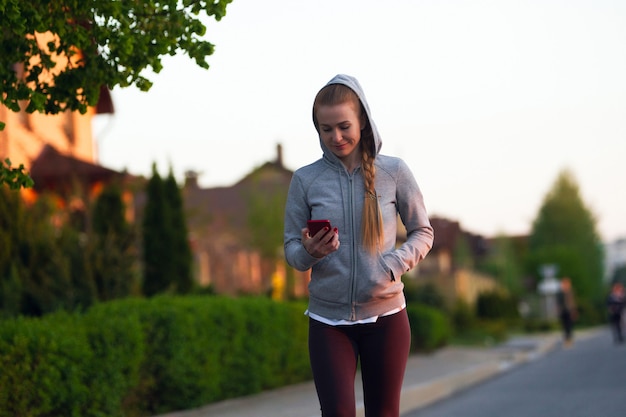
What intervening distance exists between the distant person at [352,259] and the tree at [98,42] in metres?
2.43

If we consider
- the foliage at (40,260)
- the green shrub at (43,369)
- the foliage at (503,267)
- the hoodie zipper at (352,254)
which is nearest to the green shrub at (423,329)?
the foliage at (40,260)

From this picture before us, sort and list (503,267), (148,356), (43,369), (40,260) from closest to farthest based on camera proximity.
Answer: (43,369) < (148,356) < (40,260) < (503,267)

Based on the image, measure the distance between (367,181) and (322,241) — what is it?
47 cm

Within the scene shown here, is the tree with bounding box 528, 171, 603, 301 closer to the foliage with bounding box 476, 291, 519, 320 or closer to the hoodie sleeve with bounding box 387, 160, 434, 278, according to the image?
the foliage with bounding box 476, 291, 519, 320

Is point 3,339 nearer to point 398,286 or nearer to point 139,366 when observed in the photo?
point 139,366

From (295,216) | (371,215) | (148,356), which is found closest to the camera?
(371,215)

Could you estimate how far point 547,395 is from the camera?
44.9 ft

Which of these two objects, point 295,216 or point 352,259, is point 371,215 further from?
point 295,216

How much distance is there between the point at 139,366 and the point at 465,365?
11.4m

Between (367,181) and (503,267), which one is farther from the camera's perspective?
(503,267)

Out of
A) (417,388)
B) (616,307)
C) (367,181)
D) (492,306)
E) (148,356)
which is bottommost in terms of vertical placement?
(492,306)

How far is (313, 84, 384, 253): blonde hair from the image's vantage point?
452 centimetres

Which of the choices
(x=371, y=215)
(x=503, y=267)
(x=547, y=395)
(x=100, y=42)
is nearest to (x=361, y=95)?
(x=371, y=215)

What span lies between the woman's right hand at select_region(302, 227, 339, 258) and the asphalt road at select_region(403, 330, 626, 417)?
699 cm
